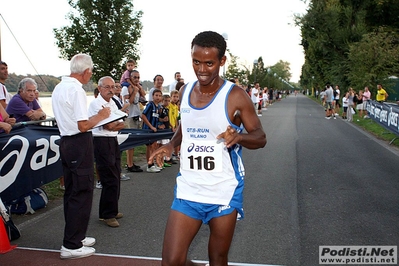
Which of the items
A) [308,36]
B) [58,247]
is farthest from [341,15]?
[58,247]

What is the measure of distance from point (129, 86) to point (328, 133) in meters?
9.51

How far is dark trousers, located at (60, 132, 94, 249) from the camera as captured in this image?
430 cm

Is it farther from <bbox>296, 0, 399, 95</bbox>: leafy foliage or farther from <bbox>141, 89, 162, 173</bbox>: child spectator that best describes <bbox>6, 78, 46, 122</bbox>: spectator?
<bbox>296, 0, 399, 95</bbox>: leafy foliage

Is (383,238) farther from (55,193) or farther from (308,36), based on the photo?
(308,36)

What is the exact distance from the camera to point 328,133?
16047 millimetres

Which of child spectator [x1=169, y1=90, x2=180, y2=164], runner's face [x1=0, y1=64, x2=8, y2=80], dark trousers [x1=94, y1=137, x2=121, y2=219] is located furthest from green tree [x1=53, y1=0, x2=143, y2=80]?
dark trousers [x1=94, y1=137, x2=121, y2=219]

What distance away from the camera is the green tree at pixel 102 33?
1788cm

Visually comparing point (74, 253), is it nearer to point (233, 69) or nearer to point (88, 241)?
point (88, 241)

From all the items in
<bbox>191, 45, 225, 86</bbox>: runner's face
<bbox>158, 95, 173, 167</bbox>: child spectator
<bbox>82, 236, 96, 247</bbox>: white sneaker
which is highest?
<bbox>191, 45, 225, 86</bbox>: runner's face

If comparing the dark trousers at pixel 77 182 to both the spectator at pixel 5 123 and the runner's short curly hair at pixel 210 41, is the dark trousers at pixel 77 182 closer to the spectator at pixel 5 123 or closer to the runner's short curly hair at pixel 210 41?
the spectator at pixel 5 123

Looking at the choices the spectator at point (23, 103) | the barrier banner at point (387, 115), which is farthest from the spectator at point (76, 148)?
the barrier banner at point (387, 115)

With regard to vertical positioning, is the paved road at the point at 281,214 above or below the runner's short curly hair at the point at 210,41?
below

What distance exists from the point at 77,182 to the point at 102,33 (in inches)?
577

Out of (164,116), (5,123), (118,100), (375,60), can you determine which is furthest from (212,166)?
(375,60)
